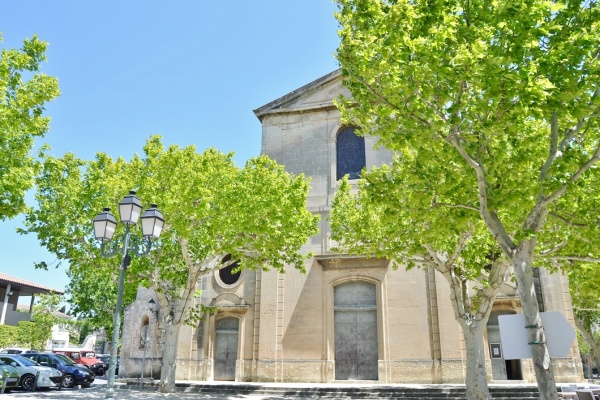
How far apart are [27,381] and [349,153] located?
1615 cm

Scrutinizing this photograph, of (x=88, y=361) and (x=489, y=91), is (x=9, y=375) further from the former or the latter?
(x=489, y=91)

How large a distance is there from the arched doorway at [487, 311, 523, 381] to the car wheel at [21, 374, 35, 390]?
693 inches

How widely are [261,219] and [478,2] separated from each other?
943cm

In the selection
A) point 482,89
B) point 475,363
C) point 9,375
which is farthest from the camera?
point 9,375

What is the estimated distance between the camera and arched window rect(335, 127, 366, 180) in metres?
21.4

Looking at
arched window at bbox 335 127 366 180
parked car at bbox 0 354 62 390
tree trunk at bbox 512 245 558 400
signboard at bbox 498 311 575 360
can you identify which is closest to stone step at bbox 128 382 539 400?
parked car at bbox 0 354 62 390

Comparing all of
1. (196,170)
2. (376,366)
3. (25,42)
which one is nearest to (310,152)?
(196,170)

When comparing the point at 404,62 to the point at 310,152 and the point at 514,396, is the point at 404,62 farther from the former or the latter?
the point at 310,152

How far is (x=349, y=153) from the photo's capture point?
21.8 m

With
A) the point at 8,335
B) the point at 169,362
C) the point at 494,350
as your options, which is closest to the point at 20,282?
the point at 8,335

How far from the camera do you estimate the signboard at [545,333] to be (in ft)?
20.0

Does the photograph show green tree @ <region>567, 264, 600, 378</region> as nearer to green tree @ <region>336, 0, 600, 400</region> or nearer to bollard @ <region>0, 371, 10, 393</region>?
green tree @ <region>336, 0, 600, 400</region>

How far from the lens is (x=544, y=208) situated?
8.08 meters

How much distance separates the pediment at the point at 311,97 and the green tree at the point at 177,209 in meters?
6.67
